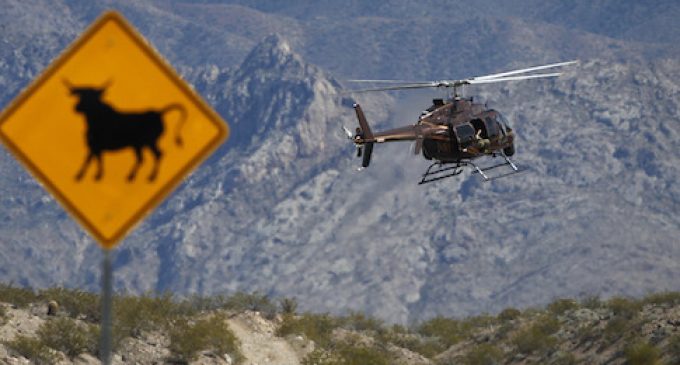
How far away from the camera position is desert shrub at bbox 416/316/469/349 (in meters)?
53.5

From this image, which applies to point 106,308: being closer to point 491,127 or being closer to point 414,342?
point 414,342

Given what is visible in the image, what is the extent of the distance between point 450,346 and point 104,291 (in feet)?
140

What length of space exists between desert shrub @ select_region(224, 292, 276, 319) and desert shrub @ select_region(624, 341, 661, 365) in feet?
38.8

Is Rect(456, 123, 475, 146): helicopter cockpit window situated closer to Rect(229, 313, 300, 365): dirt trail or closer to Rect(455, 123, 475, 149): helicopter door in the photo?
Rect(455, 123, 475, 149): helicopter door

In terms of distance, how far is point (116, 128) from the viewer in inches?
429

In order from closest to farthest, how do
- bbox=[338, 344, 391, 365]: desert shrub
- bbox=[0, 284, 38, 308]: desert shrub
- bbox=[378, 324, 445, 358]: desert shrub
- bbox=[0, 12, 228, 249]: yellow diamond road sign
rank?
1. bbox=[0, 12, 228, 249]: yellow diamond road sign
2. bbox=[0, 284, 38, 308]: desert shrub
3. bbox=[338, 344, 391, 365]: desert shrub
4. bbox=[378, 324, 445, 358]: desert shrub

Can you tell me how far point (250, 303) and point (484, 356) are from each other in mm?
7174

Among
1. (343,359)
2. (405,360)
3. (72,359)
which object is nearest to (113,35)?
(72,359)

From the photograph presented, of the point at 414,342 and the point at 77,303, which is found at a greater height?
the point at 77,303

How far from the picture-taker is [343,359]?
1709 inches

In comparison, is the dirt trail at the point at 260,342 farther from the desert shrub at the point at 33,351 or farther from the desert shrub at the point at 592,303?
the desert shrub at the point at 592,303

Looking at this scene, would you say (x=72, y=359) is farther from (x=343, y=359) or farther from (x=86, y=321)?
(x=343, y=359)

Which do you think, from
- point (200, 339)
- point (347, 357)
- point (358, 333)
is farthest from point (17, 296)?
point (358, 333)

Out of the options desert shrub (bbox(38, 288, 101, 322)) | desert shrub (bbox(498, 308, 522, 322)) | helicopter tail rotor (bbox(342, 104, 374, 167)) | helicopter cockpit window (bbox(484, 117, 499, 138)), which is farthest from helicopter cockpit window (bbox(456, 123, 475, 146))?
desert shrub (bbox(38, 288, 101, 322))
